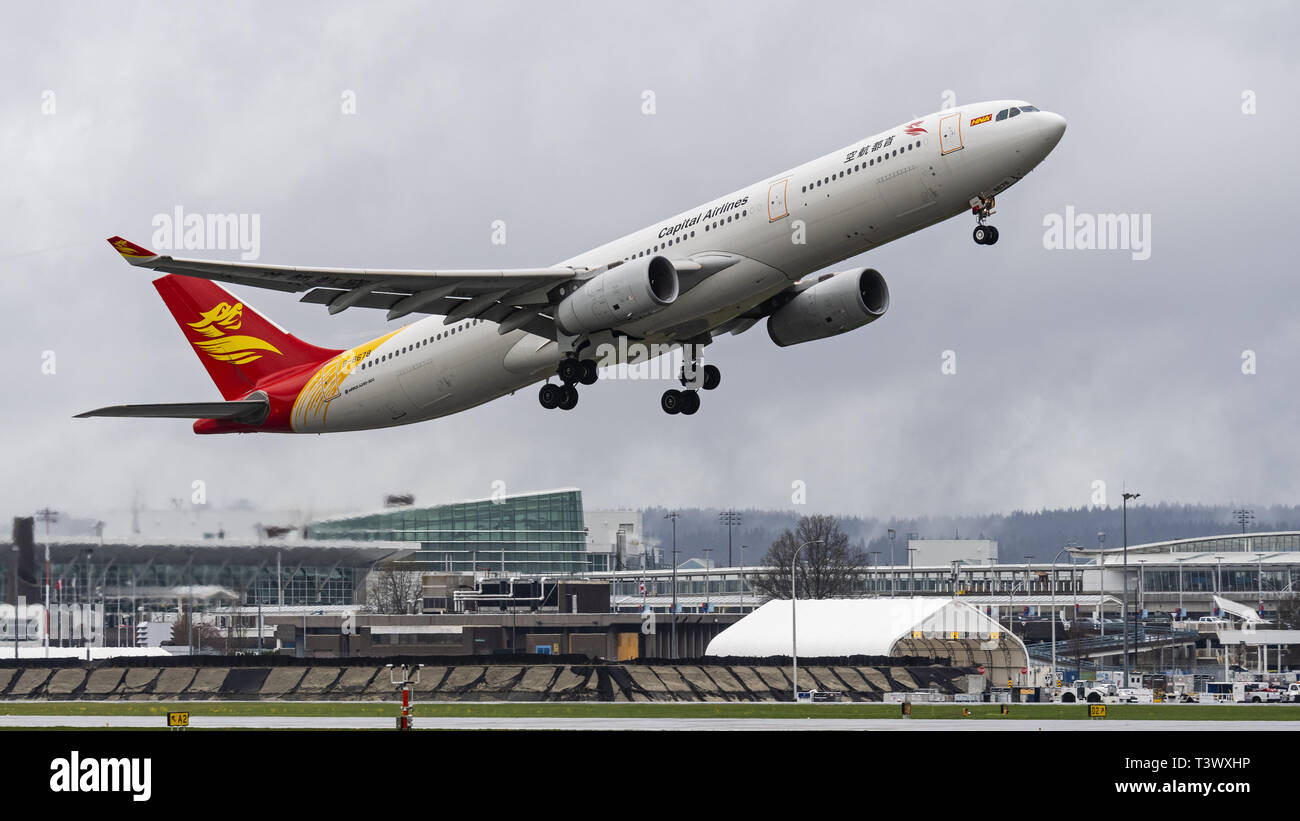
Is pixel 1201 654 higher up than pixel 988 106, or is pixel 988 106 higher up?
pixel 988 106

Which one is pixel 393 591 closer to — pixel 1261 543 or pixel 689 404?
pixel 689 404

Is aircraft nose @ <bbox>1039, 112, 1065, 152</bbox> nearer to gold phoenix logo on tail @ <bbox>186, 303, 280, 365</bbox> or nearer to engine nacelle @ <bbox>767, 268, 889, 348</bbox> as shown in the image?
engine nacelle @ <bbox>767, 268, 889, 348</bbox>

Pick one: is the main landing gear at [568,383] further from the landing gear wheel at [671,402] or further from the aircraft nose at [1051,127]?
the aircraft nose at [1051,127]

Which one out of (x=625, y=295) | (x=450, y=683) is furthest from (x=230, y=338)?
(x=625, y=295)

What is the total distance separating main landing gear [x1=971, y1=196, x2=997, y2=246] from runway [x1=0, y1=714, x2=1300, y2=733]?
15.4m

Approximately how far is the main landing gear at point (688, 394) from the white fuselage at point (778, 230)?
2.61 meters

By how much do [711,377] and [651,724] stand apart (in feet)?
38.3

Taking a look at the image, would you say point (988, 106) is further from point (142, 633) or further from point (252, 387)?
point (142, 633)

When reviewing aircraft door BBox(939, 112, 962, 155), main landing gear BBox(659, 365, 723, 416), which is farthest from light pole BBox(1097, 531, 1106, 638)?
aircraft door BBox(939, 112, 962, 155)

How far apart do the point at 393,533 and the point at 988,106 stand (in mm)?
49466

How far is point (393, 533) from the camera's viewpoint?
8225cm

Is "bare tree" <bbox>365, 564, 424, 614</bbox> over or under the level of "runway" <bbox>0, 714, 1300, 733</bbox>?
over

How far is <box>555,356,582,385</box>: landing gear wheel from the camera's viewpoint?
155 feet
